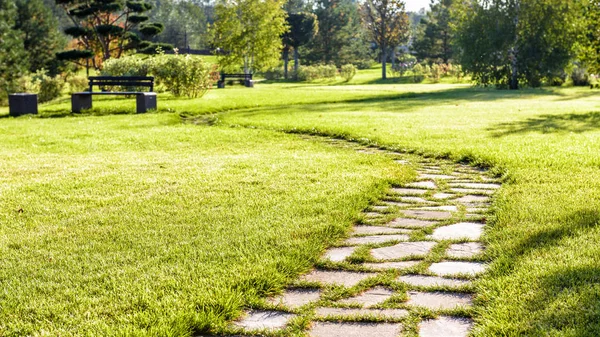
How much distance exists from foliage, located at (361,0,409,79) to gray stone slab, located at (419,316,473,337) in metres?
46.2

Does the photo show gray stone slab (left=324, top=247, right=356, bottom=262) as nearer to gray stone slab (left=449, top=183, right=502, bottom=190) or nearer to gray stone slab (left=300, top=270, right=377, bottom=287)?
gray stone slab (left=300, top=270, right=377, bottom=287)

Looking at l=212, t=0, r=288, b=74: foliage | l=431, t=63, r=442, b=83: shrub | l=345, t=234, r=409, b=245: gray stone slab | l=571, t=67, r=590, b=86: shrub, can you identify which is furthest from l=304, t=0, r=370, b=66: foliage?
l=345, t=234, r=409, b=245: gray stone slab

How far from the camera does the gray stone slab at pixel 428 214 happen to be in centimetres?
467

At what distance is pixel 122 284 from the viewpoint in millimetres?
3162

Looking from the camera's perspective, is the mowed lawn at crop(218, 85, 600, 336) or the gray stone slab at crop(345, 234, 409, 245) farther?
the gray stone slab at crop(345, 234, 409, 245)

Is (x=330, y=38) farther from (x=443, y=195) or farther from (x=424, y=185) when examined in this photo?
(x=443, y=195)

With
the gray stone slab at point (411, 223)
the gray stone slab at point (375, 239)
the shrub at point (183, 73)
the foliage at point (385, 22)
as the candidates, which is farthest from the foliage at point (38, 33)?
the gray stone slab at point (375, 239)

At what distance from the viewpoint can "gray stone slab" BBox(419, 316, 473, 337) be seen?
104 inches

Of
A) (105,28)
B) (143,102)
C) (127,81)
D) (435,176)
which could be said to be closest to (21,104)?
(143,102)

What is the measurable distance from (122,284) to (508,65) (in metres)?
29.2

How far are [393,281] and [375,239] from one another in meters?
0.84

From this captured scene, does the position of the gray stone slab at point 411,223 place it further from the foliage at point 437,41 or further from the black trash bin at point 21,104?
the foliage at point 437,41

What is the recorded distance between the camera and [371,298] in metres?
3.05

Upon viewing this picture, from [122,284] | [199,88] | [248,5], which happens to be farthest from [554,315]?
[248,5]
